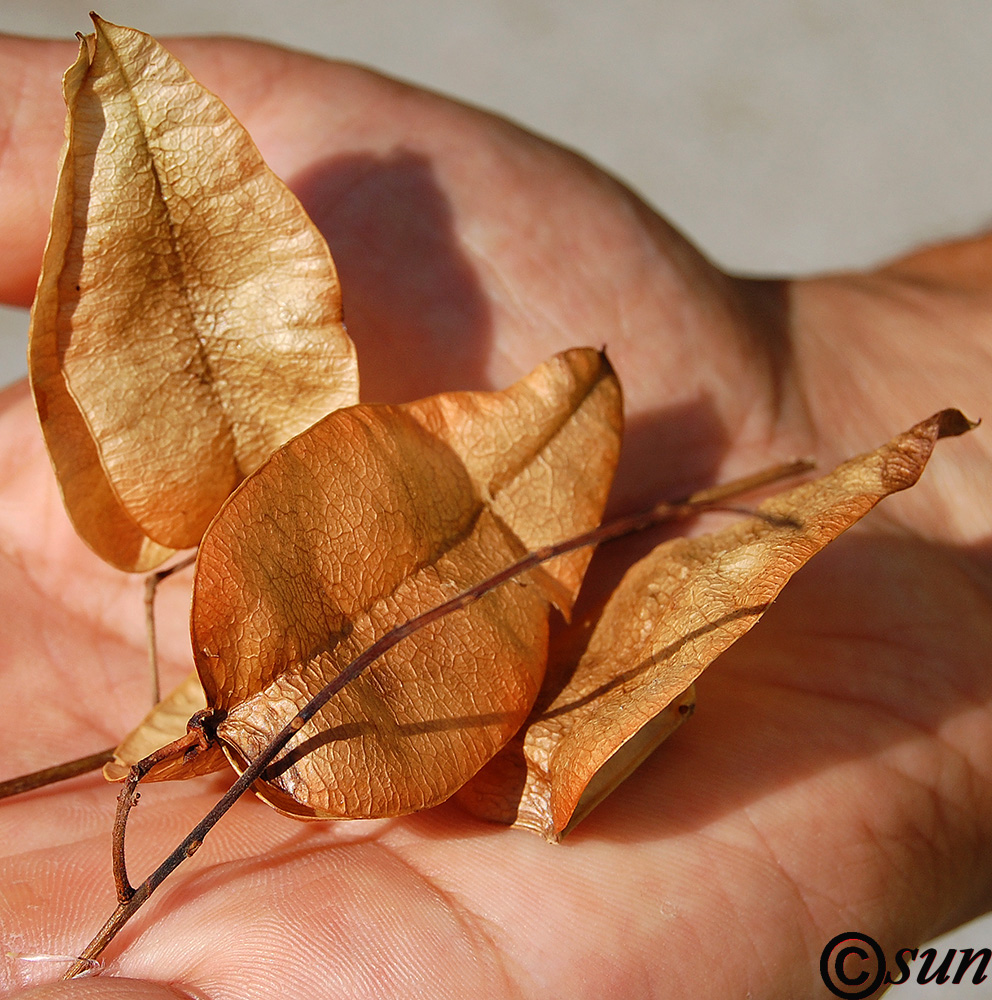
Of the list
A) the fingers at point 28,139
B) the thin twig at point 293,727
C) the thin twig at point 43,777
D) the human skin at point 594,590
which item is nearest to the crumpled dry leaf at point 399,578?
the thin twig at point 293,727

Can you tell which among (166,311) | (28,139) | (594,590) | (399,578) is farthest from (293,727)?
(28,139)

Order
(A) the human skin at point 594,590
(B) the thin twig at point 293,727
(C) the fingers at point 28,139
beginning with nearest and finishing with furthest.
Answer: (B) the thin twig at point 293,727
(A) the human skin at point 594,590
(C) the fingers at point 28,139

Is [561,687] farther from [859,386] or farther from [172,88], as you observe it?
[859,386]

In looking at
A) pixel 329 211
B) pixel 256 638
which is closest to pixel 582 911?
pixel 256 638

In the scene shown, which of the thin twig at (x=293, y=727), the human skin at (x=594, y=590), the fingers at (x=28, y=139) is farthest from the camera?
the fingers at (x=28, y=139)

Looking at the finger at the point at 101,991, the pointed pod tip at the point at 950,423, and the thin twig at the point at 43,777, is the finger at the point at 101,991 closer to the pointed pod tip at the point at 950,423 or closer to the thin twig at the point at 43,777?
the thin twig at the point at 43,777
